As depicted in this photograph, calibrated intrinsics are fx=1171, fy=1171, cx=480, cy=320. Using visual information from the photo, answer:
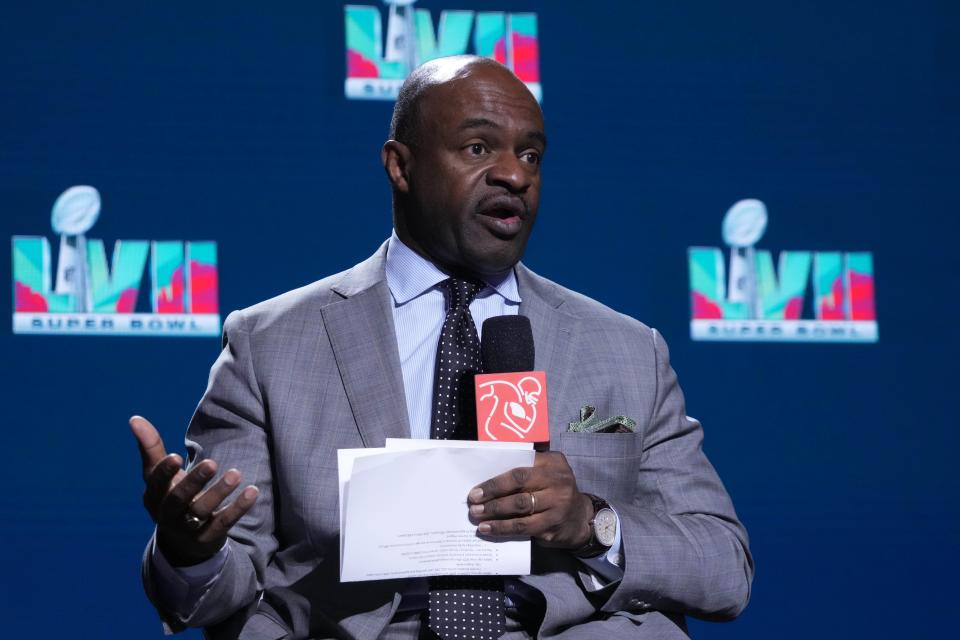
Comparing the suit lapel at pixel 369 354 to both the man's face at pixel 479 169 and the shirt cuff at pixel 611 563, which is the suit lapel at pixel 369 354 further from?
the shirt cuff at pixel 611 563

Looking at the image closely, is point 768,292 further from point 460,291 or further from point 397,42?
point 460,291

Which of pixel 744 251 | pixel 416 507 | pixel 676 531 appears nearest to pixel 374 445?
pixel 416 507

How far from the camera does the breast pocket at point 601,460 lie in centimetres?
185

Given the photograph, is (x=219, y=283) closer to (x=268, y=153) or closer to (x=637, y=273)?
(x=268, y=153)

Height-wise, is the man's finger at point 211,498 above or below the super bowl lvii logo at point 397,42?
below

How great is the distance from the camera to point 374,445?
5.96 feet

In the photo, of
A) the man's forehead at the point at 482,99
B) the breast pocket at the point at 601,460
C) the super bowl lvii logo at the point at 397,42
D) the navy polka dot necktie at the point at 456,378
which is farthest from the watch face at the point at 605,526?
the super bowl lvii logo at the point at 397,42

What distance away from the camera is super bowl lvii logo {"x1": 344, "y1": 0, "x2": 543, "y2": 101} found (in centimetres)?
293

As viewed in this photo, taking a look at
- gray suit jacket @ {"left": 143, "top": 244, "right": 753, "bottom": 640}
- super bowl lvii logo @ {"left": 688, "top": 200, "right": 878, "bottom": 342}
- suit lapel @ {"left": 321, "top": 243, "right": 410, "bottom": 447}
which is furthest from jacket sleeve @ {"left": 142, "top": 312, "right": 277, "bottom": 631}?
super bowl lvii logo @ {"left": 688, "top": 200, "right": 878, "bottom": 342}

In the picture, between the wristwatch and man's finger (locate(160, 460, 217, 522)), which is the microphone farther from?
man's finger (locate(160, 460, 217, 522))

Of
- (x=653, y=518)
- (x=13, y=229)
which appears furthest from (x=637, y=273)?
(x=13, y=229)

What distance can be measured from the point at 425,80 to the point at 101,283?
1.11 m

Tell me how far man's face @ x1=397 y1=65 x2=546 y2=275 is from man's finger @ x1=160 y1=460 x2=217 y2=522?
26.5 inches

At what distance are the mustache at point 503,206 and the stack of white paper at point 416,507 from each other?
525mm
